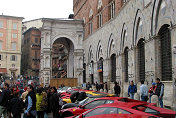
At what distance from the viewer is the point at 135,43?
21.4m

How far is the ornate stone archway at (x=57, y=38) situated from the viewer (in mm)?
37031

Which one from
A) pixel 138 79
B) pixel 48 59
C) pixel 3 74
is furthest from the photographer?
pixel 3 74

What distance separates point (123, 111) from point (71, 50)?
37608 mm

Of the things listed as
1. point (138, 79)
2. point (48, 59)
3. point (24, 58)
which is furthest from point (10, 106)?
point (24, 58)

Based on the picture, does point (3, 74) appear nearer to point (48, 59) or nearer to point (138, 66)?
point (48, 59)

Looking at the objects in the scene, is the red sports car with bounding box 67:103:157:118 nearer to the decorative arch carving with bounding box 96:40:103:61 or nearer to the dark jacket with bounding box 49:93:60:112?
the dark jacket with bounding box 49:93:60:112

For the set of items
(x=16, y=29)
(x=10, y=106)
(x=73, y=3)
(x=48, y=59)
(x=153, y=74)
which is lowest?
(x=10, y=106)

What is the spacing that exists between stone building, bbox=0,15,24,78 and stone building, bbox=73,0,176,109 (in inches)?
1151

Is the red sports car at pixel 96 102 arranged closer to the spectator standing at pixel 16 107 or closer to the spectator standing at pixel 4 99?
the spectator standing at pixel 16 107

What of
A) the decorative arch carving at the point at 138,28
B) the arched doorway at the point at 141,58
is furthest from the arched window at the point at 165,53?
the arched doorway at the point at 141,58

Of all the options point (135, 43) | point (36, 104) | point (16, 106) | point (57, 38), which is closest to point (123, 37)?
point (135, 43)

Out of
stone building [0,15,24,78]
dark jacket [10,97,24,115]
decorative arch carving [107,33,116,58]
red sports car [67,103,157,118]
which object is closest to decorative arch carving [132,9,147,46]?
decorative arch carving [107,33,116,58]

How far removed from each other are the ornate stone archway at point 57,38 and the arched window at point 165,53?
22381mm

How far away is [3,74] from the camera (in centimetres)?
5878
